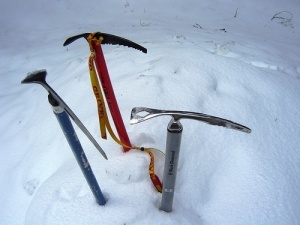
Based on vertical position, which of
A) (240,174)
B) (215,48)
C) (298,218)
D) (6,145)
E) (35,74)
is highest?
(35,74)

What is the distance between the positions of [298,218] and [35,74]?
1.40m

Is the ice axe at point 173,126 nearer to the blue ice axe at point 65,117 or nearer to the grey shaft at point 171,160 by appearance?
the grey shaft at point 171,160

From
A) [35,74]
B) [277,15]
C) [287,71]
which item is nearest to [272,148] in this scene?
[287,71]

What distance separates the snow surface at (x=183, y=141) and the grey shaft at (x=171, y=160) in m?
0.12

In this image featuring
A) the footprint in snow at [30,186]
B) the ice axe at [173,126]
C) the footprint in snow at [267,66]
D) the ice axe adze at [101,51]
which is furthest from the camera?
the footprint in snow at [267,66]

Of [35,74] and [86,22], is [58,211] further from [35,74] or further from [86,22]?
[86,22]

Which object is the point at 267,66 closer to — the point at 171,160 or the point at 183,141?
the point at 183,141

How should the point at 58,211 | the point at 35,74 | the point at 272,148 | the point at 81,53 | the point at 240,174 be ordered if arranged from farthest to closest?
1. the point at 81,53
2. the point at 272,148
3. the point at 240,174
4. the point at 58,211
5. the point at 35,74

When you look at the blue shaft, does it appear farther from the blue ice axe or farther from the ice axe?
the ice axe

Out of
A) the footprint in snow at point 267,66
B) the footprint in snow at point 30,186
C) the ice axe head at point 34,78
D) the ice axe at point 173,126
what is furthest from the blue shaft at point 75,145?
the footprint in snow at point 267,66

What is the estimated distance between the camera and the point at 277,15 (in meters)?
4.22

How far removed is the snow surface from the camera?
120cm

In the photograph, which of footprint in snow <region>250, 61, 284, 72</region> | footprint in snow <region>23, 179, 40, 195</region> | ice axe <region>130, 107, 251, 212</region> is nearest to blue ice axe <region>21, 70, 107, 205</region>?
ice axe <region>130, 107, 251, 212</region>

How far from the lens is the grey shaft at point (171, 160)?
768 millimetres
